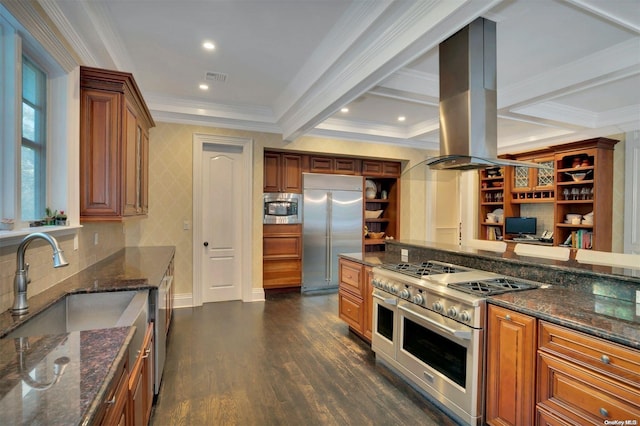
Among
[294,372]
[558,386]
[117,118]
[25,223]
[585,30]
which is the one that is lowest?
[294,372]

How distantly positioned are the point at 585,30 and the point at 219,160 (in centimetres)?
434

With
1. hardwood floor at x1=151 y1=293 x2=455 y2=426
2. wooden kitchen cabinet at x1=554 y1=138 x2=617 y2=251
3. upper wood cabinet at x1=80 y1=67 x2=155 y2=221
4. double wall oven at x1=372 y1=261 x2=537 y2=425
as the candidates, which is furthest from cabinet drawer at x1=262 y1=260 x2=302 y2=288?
wooden kitchen cabinet at x1=554 y1=138 x2=617 y2=251

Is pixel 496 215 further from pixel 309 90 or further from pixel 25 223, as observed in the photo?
pixel 25 223

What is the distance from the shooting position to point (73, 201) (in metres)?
2.35

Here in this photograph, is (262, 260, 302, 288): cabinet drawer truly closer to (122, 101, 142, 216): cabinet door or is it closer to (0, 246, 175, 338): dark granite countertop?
(0, 246, 175, 338): dark granite countertop

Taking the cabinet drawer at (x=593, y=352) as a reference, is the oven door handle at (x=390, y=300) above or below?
below

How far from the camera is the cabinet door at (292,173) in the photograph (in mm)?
5445

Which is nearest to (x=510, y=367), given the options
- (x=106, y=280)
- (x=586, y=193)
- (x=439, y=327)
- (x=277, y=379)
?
(x=439, y=327)

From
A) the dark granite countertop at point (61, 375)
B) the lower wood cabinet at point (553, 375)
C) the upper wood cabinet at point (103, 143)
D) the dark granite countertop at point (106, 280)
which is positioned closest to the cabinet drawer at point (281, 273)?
the dark granite countertop at point (106, 280)

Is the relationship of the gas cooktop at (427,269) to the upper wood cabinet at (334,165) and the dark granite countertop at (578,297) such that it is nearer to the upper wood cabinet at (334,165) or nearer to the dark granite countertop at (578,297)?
the dark granite countertop at (578,297)

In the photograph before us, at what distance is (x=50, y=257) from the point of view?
2080 millimetres

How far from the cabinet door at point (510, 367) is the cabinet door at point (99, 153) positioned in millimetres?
2805

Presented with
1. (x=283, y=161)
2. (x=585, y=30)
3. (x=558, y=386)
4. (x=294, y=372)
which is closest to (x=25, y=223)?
(x=294, y=372)

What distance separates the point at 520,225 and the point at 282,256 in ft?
14.3
